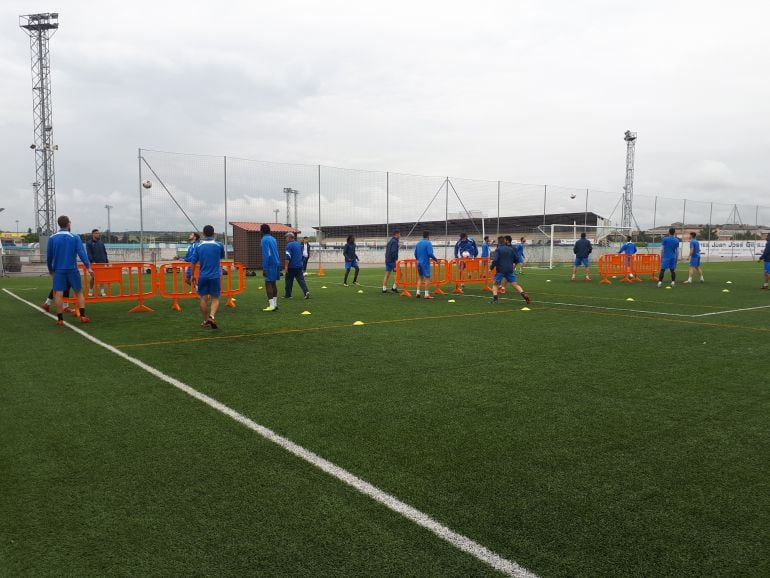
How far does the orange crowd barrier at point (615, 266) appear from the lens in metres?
22.0

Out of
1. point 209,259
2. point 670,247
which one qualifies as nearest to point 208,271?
point 209,259

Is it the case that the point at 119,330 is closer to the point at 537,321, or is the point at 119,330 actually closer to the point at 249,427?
the point at 249,427

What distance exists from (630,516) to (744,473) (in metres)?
1.17

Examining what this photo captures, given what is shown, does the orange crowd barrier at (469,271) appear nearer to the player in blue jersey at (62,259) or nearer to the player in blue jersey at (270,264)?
the player in blue jersey at (270,264)

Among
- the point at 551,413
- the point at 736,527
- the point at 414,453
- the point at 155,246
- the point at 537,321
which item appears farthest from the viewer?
the point at 155,246

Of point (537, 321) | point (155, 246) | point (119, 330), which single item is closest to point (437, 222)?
point (155, 246)

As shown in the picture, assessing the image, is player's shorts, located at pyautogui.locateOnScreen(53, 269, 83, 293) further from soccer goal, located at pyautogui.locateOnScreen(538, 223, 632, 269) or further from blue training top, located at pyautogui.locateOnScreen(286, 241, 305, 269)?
soccer goal, located at pyautogui.locateOnScreen(538, 223, 632, 269)

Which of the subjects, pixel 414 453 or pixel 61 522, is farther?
pixel 414 453

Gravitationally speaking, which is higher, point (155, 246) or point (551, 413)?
point (155, 246)

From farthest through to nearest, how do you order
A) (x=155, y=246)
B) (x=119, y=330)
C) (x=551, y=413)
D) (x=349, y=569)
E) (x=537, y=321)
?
1. (x=155, y=246)
2. (x=537, y=321)
3. (x=119, y=330)
4. (x=551, y=413)
5. (x=349, y=569)

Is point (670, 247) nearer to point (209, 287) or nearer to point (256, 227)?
point (209, 287)

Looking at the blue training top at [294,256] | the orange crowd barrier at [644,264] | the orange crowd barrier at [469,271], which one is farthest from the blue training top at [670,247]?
the blue training top at [294,256]

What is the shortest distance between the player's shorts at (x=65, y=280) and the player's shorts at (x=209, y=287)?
260 cm

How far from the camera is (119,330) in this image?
9.66 m
